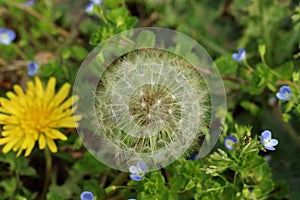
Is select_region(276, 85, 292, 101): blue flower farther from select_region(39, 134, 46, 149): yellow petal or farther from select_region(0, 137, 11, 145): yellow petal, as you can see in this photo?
select_region(0, 137, 11, 145): yellow petal

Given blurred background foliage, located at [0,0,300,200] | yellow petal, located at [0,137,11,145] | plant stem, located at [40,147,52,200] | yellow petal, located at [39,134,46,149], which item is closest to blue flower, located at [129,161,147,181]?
blurred background foliage, located at [0,0,300,200]

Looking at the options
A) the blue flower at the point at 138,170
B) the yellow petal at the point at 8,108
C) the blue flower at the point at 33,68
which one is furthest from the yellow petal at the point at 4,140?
the blue flower at the point at 138,170

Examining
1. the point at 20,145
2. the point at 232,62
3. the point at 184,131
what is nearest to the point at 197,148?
the point at 184,131

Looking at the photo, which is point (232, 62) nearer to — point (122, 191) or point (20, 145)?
point (122, 191)

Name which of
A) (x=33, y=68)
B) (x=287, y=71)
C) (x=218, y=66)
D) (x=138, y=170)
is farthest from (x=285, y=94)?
(x=33, y=68)

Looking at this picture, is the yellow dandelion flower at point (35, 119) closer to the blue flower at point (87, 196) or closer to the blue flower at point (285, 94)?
the blue flower at point (87, 196)
